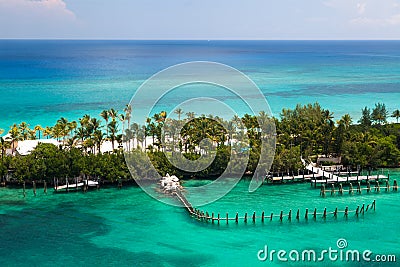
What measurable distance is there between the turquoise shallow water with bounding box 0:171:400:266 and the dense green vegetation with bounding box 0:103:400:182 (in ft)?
6.68

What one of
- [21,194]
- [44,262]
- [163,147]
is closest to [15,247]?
[44,262]

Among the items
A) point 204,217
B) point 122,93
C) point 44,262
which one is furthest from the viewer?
point 122,93

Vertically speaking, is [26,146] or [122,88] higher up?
[122,88]

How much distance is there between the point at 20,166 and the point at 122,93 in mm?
54422

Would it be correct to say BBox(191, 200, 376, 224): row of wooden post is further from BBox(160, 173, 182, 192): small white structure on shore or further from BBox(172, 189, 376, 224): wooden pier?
BBox(160, 173, 182, 192): small white structure on shore

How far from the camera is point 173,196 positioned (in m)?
36.6

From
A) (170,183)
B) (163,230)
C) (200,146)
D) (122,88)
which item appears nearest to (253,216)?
(163,230)

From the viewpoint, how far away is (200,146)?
43344 mm

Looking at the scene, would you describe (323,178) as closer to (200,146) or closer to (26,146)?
(200,146)

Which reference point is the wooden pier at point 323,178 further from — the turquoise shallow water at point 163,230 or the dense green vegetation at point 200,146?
the turquoise shallow water at point 163,230

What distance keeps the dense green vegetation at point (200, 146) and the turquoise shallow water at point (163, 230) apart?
204 centimetres

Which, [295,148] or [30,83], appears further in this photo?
[30,83]

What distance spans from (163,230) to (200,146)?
12812 mm

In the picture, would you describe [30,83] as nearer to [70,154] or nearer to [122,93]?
[122,93]
